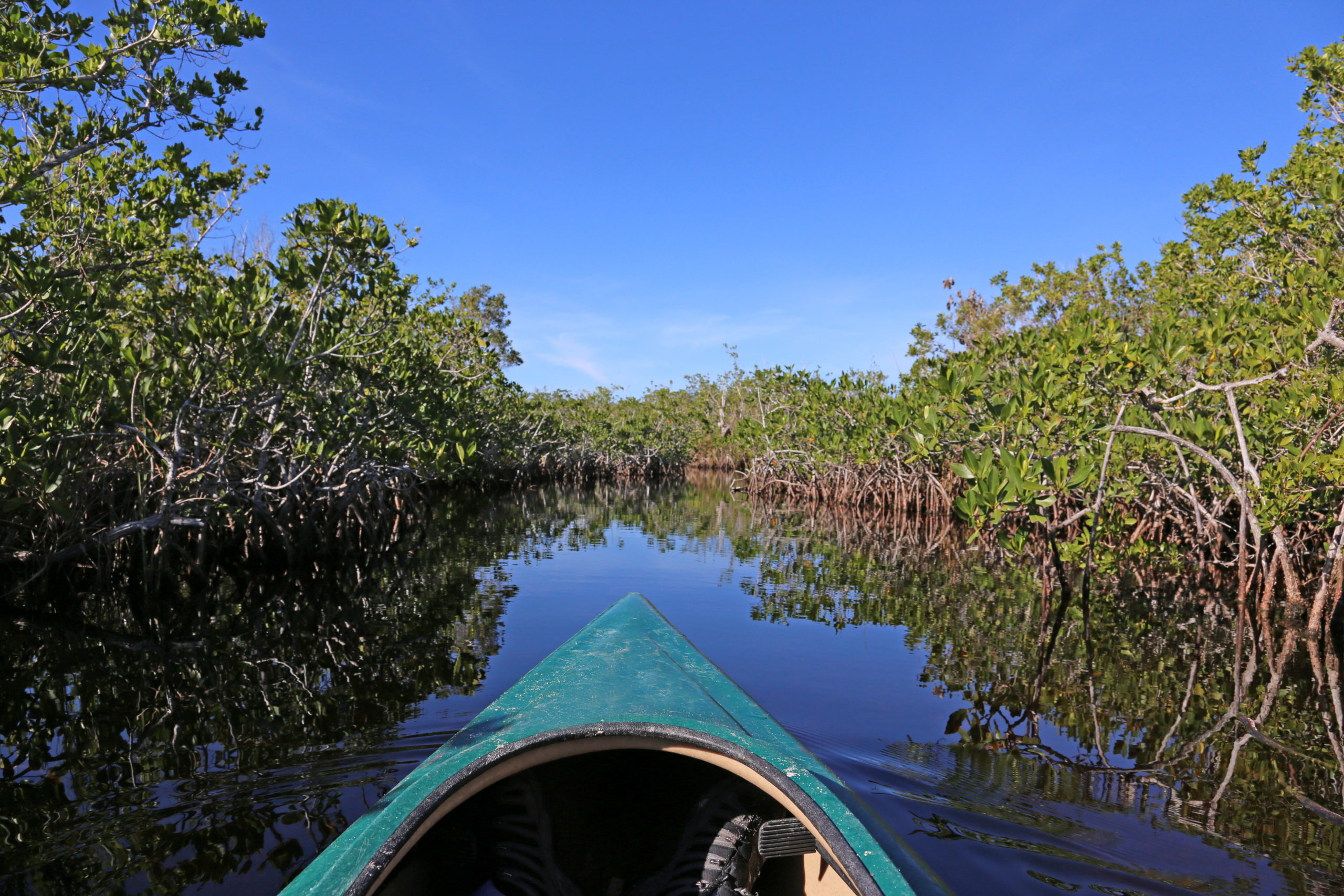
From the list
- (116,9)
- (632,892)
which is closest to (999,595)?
(632,892)

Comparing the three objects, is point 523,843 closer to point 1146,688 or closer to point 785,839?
point 785,839

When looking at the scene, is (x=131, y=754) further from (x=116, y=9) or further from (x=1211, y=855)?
(x=1211, y=855)

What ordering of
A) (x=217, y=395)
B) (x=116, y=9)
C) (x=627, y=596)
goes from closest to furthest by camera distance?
(x=116, y=9)
(x=627, y=596)
(x=217, y=395)

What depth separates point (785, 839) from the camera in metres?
2.27

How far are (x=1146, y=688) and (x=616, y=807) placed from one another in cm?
417

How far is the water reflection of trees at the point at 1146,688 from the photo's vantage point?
3.44m

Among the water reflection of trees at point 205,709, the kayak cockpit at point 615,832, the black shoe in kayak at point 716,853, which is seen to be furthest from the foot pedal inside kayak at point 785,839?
the water reflection of trees at point 205,709

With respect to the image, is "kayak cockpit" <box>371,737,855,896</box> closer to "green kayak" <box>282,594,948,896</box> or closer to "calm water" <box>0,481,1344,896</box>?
"green kayak" <box>282,594,948,896</box>

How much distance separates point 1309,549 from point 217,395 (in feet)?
41.1

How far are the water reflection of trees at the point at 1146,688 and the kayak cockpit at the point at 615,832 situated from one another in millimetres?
1782

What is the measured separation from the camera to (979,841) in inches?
117

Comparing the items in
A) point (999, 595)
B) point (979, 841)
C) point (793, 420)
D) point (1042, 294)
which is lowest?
point (979, 841)

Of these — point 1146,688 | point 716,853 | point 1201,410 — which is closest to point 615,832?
point 716,853

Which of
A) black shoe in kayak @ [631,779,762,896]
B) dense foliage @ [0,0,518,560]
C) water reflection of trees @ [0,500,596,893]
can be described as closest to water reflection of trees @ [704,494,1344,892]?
black shoe in kayak @ [631,779,762,896]
